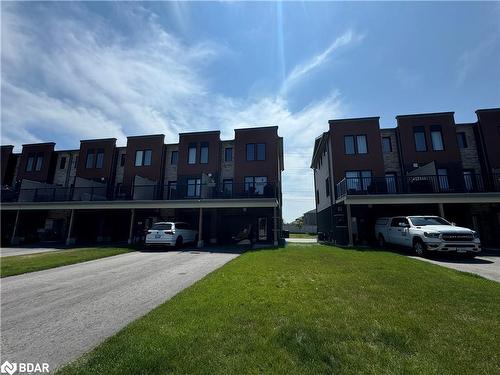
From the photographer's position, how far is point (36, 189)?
22688mm

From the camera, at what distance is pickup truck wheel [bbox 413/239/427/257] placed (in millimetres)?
12016

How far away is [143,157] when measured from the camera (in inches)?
1001

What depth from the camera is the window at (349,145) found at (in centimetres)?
2112

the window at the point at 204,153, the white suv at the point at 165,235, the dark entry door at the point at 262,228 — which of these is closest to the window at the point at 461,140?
the dark entry door at the point at 262,228

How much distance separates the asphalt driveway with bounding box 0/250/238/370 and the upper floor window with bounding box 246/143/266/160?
47.9 ft

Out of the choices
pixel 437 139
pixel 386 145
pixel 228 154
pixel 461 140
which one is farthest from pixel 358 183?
pixel 228 154

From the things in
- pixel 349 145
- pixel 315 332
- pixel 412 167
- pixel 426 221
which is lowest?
pixel 315 332

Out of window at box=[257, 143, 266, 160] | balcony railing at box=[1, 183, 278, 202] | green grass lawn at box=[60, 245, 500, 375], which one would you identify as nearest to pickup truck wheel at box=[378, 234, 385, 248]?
balcony railing at box=[1, 183, 278, 202]

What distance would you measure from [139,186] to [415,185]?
21855mm

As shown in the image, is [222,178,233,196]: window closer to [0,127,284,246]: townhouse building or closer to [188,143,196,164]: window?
[0,127,284,246]: townhouse building

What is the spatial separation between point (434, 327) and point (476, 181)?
21365 mm

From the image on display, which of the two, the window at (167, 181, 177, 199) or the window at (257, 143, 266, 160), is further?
the window at (167, 181, 177, 199)

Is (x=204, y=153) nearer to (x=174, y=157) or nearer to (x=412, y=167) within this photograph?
(x=174, y=157)

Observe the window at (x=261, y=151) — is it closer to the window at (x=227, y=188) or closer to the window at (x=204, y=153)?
the window at (x=227, y=188)
